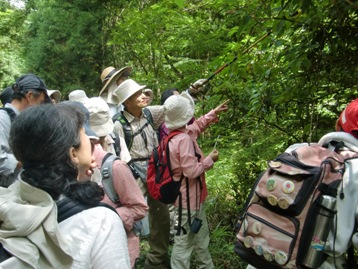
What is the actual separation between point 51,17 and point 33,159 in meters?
10.7

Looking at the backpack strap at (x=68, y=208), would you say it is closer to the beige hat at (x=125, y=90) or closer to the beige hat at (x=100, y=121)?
the beige hat at (x=100, y=121)

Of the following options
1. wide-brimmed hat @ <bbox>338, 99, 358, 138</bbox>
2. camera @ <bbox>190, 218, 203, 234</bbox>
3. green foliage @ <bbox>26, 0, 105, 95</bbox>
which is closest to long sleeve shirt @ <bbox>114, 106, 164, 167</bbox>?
camera @ <bbox>190, 218, 203, 234</bbox>

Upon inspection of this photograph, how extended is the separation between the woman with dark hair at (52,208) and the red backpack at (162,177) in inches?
90.9

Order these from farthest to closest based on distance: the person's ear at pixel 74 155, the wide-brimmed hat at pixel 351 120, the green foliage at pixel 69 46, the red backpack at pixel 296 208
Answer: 1. the green foliage at pixel 69 46
2. the wide-brimmed hat at pixel 351 120
3. the red backpack at pixel 296 208
4. the person's ear at pixel 74 155

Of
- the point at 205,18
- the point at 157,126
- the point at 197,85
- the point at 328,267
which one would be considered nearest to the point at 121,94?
the point at 157,126

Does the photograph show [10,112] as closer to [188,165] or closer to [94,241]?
[188,165]

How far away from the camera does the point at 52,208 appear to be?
125cm

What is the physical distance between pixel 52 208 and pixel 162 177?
252cm

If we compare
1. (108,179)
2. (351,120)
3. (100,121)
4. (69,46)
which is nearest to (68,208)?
(108,179)

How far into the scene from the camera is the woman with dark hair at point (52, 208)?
3.90 feet

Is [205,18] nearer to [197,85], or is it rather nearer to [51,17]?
[197,85]

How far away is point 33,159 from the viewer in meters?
1.33

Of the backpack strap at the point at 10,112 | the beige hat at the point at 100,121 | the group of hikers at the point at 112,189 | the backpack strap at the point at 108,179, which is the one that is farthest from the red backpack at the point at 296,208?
the backpack strap at the point at 10,112

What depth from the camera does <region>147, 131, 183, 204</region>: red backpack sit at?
3.72 m
